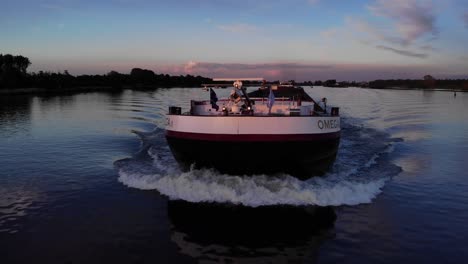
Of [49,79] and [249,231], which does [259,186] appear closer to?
[249,231]

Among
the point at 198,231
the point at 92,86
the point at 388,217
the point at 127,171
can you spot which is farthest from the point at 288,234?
the point at 92,86

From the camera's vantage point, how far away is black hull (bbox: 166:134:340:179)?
11.9 m

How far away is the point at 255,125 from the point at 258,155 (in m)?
0.88

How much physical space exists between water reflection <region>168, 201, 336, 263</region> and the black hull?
1.60 m

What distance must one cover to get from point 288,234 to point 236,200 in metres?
2.23

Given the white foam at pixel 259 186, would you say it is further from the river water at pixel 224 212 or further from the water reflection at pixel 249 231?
the water reflection at pixel 249 231

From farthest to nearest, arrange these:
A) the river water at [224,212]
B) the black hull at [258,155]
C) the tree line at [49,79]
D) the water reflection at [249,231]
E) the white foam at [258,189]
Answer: the tree line at [49,79], the black hull at [258,155], the white foam at [258,189], the river water at [224,212], the water reflection at [249,231]

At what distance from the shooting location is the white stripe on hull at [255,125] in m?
11.8

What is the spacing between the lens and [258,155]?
11.9 metres

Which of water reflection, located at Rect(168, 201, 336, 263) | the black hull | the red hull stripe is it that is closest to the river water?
water reflection, located at Rect(168, 201, 336, 263)

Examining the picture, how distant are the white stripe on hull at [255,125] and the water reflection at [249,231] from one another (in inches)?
87.2

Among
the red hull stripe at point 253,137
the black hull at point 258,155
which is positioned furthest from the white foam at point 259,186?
the red hull stripe at point 253,137

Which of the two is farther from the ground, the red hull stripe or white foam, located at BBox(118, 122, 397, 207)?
the red hull stripe

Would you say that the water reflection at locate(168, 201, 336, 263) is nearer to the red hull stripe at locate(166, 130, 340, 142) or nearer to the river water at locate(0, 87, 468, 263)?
the river water at locate(0, 87, 468, 263)
